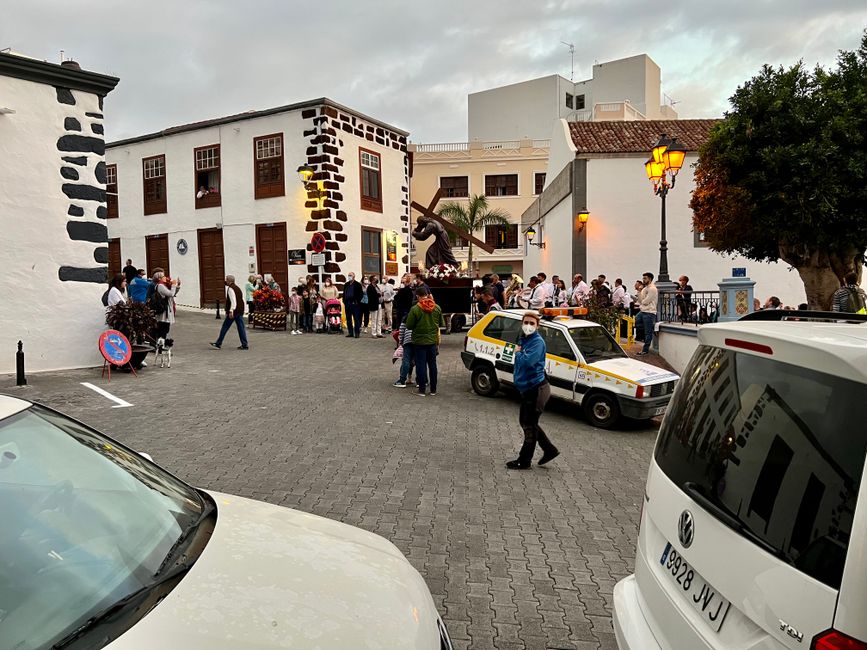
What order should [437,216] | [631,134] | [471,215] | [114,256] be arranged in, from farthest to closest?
[471,215], [437,216], [114,256], [631,134]

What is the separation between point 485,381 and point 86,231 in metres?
7.67

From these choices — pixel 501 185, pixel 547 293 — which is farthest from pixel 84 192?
pixel 501 185

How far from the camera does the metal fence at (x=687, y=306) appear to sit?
13883 mm

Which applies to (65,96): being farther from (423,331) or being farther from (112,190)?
(112,190)

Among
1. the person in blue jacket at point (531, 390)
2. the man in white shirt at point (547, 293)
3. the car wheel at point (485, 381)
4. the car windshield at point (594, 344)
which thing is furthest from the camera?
the man in white shirt at point (547, 293)

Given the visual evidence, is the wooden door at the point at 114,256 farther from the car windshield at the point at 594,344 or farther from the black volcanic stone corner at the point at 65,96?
the car windshield at the point at 594,344

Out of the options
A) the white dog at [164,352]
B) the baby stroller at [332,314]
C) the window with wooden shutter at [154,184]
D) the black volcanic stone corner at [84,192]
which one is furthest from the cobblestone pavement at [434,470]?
the window with wooden shutter at [154,184]

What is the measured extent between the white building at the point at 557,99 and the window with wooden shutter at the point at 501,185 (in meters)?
11.1

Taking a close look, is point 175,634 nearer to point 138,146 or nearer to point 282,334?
point 282,334

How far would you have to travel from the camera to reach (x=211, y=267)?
2372 centimetres

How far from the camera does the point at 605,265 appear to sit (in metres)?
22.4

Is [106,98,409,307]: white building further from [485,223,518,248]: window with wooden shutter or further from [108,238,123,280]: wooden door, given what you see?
[485,223,518,248]: window with wooden shutter

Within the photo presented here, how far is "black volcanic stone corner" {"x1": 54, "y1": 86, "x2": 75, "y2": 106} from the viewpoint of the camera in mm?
10805

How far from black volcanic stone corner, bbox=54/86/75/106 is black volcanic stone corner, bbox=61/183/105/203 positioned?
145 cm
